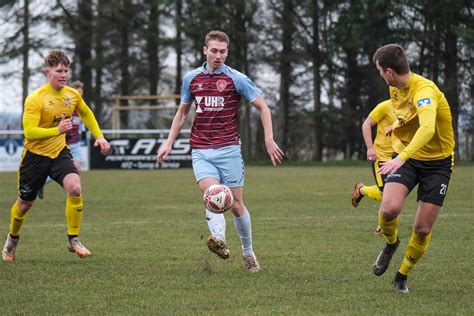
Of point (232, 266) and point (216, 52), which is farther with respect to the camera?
point (232, 266)

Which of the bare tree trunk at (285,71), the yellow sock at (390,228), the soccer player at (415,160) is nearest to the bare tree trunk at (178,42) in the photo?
the bare tree trunk at (285,71)

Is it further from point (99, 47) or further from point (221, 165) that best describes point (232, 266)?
point (99, 47)

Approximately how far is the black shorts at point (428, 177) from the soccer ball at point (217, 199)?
1.46 meters

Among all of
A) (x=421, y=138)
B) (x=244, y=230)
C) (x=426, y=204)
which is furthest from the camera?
(x=244, y=230)

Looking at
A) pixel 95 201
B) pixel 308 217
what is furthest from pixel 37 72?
pixel 308 217

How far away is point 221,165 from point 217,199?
1.63 ft

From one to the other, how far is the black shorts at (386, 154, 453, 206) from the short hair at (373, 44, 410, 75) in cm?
70

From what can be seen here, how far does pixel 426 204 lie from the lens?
6906 millimetres

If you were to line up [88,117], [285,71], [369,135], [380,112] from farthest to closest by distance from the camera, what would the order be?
[285,71] < [369,135] < [380,112] < [88,117]

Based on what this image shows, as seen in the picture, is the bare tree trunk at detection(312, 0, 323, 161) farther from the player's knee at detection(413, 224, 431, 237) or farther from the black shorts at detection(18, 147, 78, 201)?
the player's knee at detection(413, 224, 431, 237)

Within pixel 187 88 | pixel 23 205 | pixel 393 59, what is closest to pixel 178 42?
pixel 23 205

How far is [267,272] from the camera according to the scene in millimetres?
8070

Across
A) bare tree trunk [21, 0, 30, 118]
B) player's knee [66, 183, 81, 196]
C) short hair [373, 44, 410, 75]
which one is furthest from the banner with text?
short hair [373, 44, 410, 75]

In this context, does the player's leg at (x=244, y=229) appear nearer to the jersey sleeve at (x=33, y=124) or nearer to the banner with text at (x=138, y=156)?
the jersey sleeve at (x=33, y=124)
